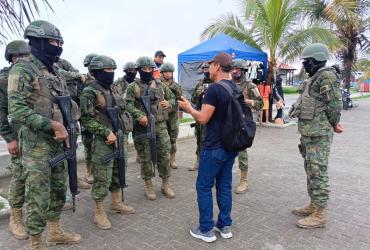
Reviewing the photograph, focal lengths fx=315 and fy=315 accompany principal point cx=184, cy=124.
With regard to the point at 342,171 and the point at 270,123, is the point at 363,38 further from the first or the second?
the point at 342,171

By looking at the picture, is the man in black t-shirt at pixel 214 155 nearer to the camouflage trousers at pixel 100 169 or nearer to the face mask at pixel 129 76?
the camouflage trousers at pixel 100 169

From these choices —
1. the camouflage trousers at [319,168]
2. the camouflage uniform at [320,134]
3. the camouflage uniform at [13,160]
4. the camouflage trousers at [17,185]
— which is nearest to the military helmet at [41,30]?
the camouflage uniform at [13,160]

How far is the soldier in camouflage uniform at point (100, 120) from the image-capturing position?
138 inches

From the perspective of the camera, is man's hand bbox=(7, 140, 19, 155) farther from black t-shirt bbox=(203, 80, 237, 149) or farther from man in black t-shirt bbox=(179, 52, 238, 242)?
black t-shirt bbox=(203, 80, 237, 149)

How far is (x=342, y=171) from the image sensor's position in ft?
19.4

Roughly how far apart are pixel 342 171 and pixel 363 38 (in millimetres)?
13874

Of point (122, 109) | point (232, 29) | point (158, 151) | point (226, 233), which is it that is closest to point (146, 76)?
point (122, 109)

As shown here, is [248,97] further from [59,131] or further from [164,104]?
[59,131]

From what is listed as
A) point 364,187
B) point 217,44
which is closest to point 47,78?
point 364,187

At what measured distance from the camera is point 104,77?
358cm

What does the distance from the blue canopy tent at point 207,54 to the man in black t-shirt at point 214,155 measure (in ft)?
22.3

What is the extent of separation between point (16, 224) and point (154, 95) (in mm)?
2343

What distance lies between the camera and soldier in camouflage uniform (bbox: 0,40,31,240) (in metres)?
3.40

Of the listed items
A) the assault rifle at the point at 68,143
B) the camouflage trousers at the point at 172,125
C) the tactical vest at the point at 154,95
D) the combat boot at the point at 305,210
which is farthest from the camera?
the camouflage trousers at the point at 172,125
